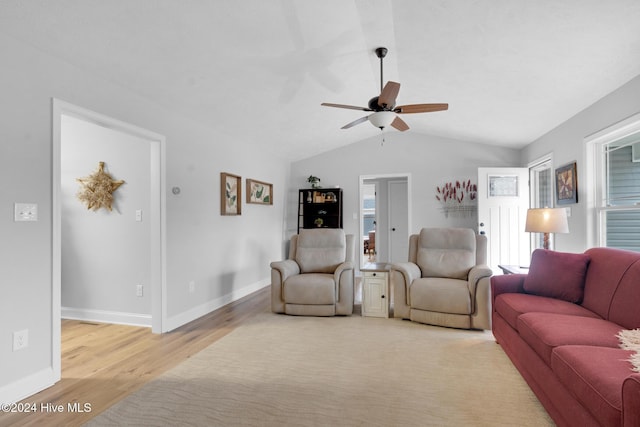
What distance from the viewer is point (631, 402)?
3.57 ft

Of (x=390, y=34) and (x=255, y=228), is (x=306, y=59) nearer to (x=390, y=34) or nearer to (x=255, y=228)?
(x=390, y=34)

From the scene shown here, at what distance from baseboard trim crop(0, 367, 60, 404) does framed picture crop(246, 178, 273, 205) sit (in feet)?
10.3

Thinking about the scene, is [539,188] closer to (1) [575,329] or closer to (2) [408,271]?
(2) [408,271]

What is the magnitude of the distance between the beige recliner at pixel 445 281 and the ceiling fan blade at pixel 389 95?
1756mm

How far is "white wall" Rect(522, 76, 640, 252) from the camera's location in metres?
2.73

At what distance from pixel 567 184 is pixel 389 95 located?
2.54 meters

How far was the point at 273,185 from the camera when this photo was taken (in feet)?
19.4

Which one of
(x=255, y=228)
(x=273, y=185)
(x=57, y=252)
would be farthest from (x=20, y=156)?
(x=273, y=185)

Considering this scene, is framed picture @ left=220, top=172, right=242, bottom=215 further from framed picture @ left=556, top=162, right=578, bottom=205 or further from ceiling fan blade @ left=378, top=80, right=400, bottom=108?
framed picture @ left=556, top=162, right=578, bottom=205

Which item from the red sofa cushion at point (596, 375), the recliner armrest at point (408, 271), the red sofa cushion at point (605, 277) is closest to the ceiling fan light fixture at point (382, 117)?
the recliner armrest at point (408, 271)

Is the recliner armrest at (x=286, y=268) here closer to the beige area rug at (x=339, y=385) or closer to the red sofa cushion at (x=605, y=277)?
the beige area rug at (x=339, y=385)

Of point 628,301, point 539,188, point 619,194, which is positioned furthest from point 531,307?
point 539,188

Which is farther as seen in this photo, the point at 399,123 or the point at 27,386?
the point at 399,123

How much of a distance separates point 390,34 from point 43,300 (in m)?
3.35
